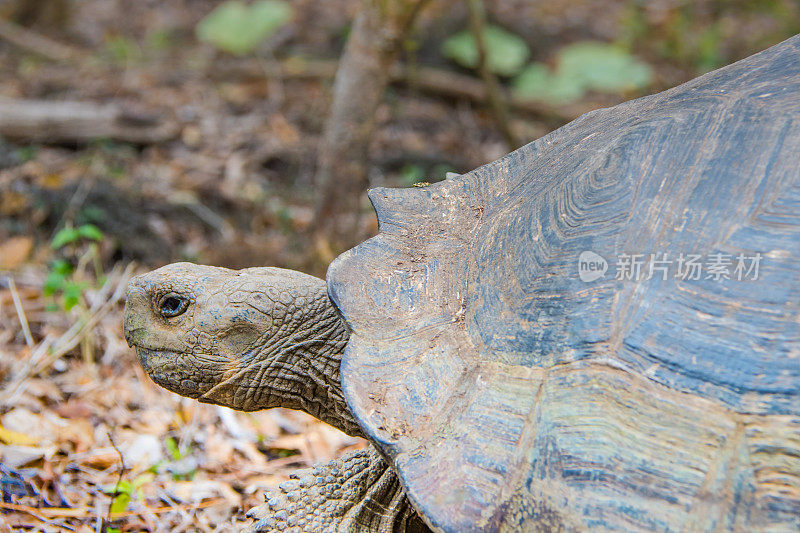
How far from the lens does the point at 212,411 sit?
11.1 ft

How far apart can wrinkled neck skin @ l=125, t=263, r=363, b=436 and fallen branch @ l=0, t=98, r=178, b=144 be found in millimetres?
3751

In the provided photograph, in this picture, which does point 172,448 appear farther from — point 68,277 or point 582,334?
point 582,334

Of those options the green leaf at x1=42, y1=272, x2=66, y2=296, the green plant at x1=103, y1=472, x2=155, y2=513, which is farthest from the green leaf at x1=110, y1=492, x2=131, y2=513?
the green leaf at x1=42, y1=272, x2=66, y2=296

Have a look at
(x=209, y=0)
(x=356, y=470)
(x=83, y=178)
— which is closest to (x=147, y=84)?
(x=83, y=178)

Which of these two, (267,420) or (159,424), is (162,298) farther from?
(267,420)

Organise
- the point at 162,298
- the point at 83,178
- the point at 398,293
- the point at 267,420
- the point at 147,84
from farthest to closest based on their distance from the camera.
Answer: the point at 147,84, the point at 83,178, the point at 267,420, the point at 162,298, the point at 398,293

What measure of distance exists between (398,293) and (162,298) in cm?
82

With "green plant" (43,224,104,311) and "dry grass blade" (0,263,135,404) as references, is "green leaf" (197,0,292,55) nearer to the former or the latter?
"green plant" (43,224,104,311)

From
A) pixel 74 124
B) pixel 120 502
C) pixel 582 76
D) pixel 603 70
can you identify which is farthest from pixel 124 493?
pixel 603 70

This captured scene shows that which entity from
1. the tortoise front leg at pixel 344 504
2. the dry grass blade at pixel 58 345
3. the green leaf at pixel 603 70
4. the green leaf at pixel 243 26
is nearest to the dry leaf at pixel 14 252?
the dry grass blade at pixel 58 345

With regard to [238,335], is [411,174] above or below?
above

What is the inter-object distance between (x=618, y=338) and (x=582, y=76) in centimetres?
506

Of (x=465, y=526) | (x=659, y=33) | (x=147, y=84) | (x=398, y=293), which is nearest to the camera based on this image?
(x=465, y=526)

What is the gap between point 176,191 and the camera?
5.24m
